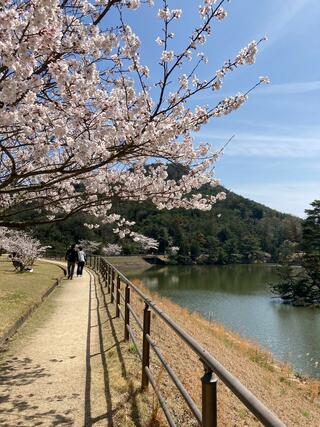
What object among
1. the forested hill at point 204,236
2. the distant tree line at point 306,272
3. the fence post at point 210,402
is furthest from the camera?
the forested hill at point 204,236

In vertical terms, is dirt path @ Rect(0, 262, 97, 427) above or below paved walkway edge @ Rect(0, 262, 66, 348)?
below

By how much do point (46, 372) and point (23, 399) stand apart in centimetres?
108

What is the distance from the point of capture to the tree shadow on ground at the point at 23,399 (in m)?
4.46

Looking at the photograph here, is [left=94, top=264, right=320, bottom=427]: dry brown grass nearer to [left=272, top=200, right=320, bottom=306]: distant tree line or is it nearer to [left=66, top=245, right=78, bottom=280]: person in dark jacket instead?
[left=66, top=245, right=78, bottom=280]: person in dark jacket

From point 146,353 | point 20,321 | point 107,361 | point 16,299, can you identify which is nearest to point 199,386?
point 107,361

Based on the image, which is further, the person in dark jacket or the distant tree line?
the distant tree line

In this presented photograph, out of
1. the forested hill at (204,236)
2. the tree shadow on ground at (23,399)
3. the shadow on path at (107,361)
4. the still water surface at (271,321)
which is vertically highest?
the forested hill at (204,236)

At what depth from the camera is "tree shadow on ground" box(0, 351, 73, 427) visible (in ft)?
14.6

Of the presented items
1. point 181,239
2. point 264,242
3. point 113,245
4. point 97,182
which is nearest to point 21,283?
point 97,182

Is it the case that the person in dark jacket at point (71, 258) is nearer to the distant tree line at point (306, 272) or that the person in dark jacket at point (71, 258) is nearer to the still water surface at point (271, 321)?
the still water surface at point (271, 321)

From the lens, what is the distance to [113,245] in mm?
81438

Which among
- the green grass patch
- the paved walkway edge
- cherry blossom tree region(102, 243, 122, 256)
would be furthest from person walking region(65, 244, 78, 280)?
cherry blossom tree region(102, 243, 122, 256)

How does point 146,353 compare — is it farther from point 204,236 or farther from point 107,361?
point 204,236

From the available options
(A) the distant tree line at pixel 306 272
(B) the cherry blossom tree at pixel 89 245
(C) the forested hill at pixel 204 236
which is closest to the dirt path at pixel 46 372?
(A) the distant tree line at pixel 306 272
